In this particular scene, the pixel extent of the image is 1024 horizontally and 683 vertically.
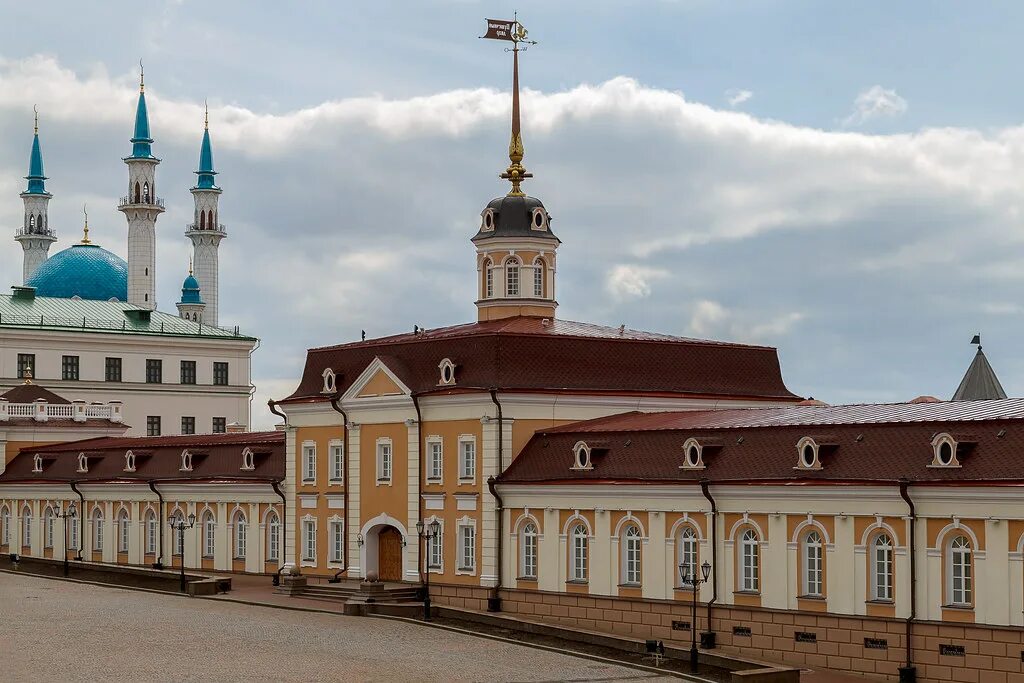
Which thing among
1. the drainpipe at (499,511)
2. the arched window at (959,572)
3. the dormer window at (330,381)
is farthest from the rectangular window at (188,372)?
the arched window at (959,572)

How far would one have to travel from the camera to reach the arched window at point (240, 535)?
66688 millimetres

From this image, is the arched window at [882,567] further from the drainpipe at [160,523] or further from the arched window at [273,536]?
the drainpipe at [160,523]

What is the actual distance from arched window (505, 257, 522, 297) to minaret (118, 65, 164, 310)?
5711cm

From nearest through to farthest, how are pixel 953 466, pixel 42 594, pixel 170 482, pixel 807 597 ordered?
pixel 953 466, pixel 807 597, pixel 42 594, pixel 170 482

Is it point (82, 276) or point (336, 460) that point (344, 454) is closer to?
point (336, 460)

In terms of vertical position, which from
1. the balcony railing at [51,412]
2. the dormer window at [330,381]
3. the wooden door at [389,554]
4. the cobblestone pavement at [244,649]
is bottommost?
the cobblestone pavement at [244,649]

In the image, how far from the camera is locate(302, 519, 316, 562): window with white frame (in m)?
61.2

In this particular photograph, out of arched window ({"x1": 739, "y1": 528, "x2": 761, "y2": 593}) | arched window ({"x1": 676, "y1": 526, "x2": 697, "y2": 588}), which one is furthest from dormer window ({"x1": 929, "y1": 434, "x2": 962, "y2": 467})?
arched window ({"x1": 676, "y1": 526, "x2": 697, "y2": 588})

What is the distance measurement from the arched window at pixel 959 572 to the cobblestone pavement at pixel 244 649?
708cm

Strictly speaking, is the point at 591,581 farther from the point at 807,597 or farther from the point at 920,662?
the point at 920,662

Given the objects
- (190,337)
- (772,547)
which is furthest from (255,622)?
(190,337)

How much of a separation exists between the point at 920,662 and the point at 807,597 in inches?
144

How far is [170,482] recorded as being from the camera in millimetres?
70000

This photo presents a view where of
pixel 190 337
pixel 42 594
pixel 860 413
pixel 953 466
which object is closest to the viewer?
pixel 953 466
